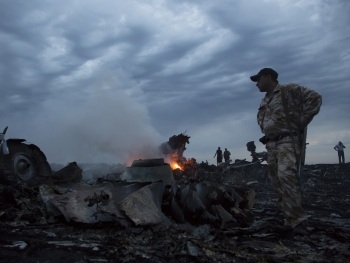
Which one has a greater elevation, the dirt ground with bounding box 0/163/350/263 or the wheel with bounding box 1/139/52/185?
the wheel with bounding box 1/139/52/185

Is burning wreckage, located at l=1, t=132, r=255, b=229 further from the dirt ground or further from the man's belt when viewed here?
→ the man's belt

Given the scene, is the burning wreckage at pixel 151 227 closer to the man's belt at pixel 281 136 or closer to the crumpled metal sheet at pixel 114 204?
the crumpled metal sheet at pixel 114 204

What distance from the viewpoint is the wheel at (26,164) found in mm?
7291

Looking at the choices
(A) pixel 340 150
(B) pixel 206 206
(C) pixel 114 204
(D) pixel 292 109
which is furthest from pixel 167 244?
(A) pixel 340 150

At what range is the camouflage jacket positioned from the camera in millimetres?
5008

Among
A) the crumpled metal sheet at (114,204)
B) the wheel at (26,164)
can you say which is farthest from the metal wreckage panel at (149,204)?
the wheel at (26,164)

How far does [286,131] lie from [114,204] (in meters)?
2.97

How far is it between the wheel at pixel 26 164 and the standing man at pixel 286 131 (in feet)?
18.7

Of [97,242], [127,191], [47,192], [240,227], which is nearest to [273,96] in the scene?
[240,227]

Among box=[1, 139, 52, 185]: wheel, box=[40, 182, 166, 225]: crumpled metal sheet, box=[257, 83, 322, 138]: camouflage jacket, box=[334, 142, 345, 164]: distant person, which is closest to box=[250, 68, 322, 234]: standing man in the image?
box=[257, 83, 322, 138]: camouflage jacket

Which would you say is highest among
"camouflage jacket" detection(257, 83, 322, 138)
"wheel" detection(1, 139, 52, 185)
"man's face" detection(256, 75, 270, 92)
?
"man's face" detection(256, 75, 270, 92)

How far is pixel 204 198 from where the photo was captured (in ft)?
17.1

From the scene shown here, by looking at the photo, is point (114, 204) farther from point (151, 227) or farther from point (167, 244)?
point (167, 244)

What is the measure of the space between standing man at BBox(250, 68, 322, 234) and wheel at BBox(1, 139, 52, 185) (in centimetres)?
571
